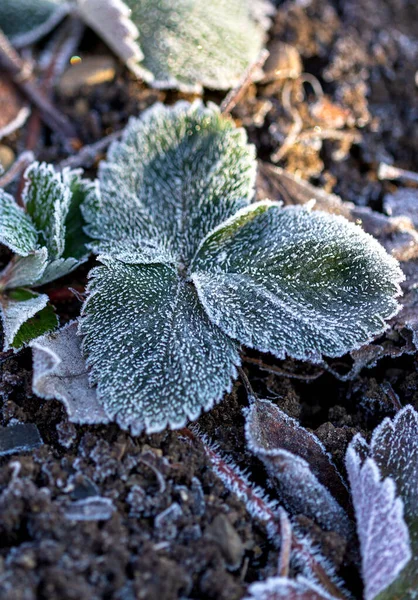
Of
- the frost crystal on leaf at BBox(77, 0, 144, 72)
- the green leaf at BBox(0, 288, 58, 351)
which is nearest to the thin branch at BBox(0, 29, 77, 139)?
the frost crystal on leaf at BBox(77, 0, 144, 72)

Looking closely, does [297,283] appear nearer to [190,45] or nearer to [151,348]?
[151,348]

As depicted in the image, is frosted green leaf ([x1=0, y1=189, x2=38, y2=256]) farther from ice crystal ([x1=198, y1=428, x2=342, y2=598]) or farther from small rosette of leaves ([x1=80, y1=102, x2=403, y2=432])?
ice crystal ([x1=198, y1=428, x2=342, y2=598])

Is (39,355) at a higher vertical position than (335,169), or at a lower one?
higher

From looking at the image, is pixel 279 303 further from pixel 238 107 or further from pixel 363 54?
pixel 363 54

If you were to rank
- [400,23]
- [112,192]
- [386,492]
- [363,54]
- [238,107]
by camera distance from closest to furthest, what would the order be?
1. [386,492]
2. [112,192]
3. [238,107]
4. [363,54]
5. [400,23]

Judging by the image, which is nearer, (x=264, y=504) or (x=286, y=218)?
(x=264, y=504)

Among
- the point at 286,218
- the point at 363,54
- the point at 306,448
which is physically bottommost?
the point at 306,448

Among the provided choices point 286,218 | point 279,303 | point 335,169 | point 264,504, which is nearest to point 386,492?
point 264,504
